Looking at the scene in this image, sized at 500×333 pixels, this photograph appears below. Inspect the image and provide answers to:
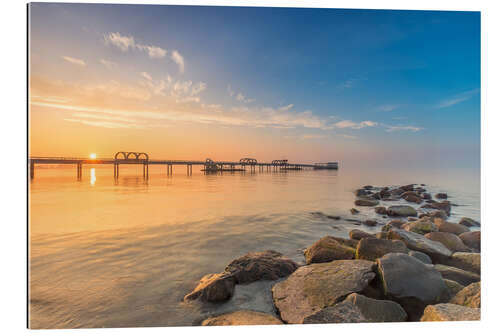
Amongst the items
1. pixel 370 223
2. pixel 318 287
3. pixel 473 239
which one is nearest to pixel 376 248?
pixel 318 287

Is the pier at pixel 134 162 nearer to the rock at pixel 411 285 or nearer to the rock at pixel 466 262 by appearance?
the rock at pixel 411 285

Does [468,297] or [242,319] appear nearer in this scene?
[242,319]

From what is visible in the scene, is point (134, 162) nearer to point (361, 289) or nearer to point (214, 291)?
point (214, 291)

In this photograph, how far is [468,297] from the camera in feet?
8.81

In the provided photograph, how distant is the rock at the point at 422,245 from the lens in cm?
354

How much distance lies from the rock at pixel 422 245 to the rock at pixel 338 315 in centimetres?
188

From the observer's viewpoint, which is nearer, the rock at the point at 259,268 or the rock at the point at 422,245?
the rock at the point at 259,268

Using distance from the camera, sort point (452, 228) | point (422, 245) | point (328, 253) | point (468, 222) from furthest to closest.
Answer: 1. point (468, 222)
2. point (452, 228)
3. point (422, 245)
4. point (328, 253)

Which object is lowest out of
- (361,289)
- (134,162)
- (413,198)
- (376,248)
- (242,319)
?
(242,319)

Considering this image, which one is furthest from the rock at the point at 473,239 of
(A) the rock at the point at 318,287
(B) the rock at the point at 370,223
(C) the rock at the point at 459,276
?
(A) the rock at the point at 318,287

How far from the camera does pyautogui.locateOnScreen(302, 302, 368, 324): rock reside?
2.43 metres

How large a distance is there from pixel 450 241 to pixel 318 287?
10.2 ft

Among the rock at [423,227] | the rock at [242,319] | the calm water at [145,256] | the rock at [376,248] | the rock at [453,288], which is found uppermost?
the rock at [376,248]
